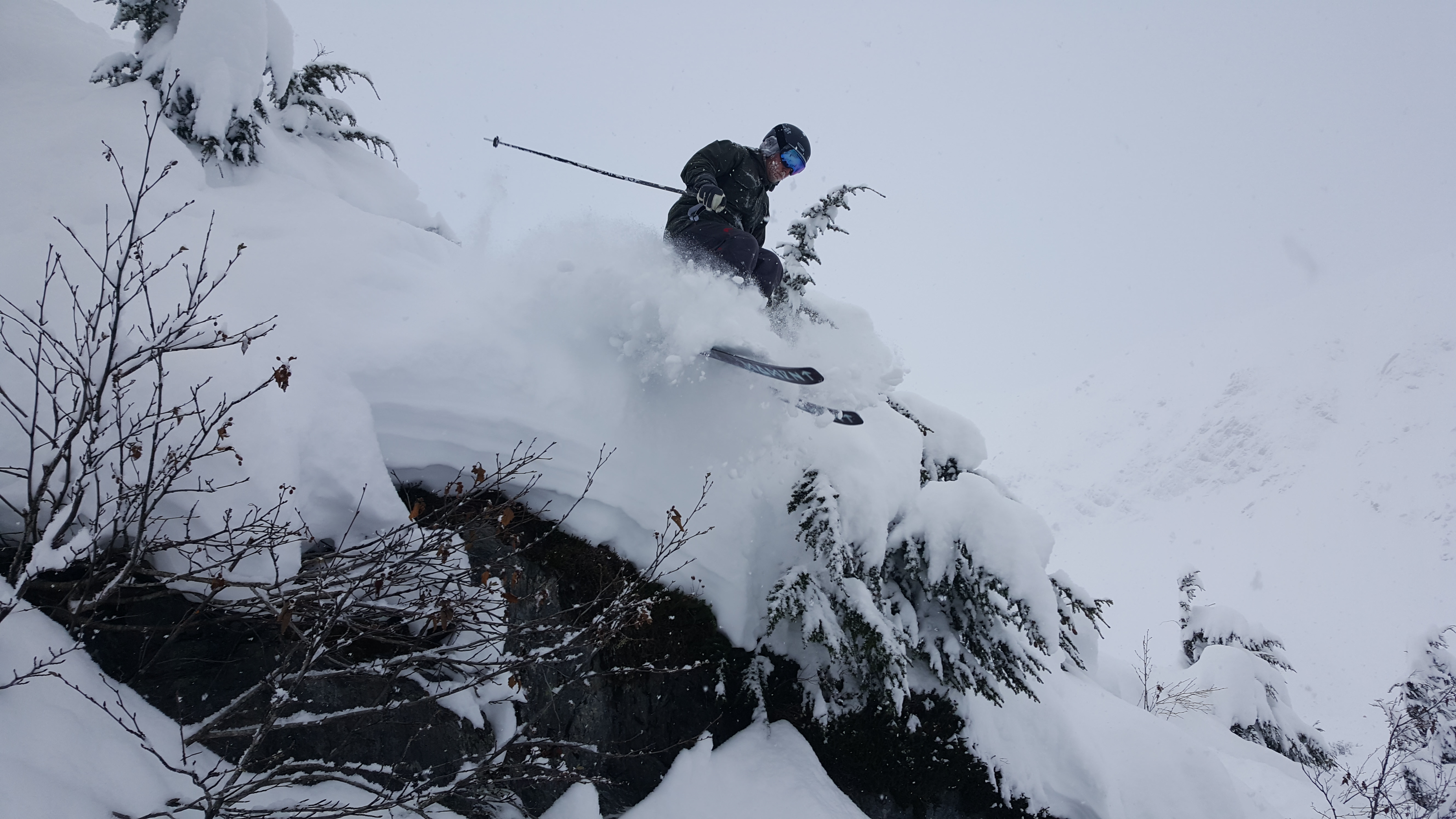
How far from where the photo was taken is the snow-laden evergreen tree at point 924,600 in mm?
4262

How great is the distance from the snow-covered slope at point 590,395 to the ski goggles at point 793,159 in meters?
1.63

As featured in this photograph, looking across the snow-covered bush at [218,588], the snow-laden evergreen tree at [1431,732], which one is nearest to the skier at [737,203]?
the snow-covered bush at [218,588]

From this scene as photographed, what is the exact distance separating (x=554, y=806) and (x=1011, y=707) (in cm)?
369

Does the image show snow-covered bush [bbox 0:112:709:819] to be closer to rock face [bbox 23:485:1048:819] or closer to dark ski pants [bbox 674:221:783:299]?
rock face [bbox 23:485:1048:819]

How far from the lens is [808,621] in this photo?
171 inches

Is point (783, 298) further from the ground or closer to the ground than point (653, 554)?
further from the ground

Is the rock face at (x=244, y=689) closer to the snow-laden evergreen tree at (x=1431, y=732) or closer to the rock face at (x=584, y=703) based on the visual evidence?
the rock face at (x=584, y=703)

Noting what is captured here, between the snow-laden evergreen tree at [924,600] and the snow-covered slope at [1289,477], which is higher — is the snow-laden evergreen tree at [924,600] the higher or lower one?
the lower one

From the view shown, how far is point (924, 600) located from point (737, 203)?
3.94 m

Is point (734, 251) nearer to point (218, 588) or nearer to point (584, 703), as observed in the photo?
point (584, 703)

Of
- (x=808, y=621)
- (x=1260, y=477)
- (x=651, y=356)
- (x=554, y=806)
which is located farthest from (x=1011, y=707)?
(x=1260, y=477)

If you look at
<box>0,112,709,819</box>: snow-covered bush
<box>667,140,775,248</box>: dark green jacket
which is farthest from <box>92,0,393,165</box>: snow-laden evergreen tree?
<box>667,140,775,248</box>: dark green jacket

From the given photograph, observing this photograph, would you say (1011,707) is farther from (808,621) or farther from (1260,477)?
(1260,477)

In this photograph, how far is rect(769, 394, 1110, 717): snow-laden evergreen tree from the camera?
426 centimetres
